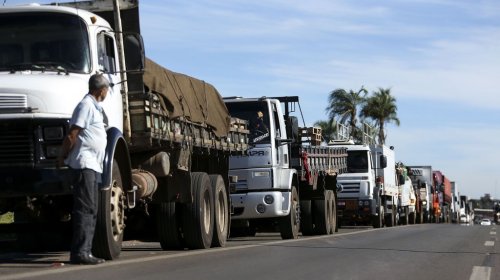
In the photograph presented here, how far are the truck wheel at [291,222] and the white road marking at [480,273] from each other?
6882mm

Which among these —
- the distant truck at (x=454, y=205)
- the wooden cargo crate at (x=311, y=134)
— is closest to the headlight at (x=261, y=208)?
the wooden cargo crate at (x=311, y=134)

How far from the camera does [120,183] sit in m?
9.95

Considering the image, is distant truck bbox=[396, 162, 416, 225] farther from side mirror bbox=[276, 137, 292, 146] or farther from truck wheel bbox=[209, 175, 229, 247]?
truck wheel bbox=[209, 175, 229, 247]

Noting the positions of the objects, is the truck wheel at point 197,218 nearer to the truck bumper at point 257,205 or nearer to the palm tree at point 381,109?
the truck bumper at point 257,205

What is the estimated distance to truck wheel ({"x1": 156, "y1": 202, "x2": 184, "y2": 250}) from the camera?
12766mm

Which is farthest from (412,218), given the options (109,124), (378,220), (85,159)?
(85,159)

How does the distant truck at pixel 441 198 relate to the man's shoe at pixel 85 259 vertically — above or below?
below

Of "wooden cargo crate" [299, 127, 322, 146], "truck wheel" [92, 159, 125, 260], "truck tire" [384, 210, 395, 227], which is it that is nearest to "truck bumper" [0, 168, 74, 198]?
"truck wheel" [92, 159, 125, 260]

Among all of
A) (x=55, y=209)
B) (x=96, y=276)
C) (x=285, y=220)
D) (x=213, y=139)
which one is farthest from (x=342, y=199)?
(x=96, y=276)

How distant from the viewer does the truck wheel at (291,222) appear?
1731 centimetres

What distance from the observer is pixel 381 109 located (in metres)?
59.7

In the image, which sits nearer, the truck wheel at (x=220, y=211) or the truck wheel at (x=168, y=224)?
the truck wheel at (x=168, y=224)

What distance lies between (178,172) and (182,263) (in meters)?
2.79

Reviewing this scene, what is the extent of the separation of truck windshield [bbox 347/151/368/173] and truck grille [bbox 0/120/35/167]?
2087 centimetres
